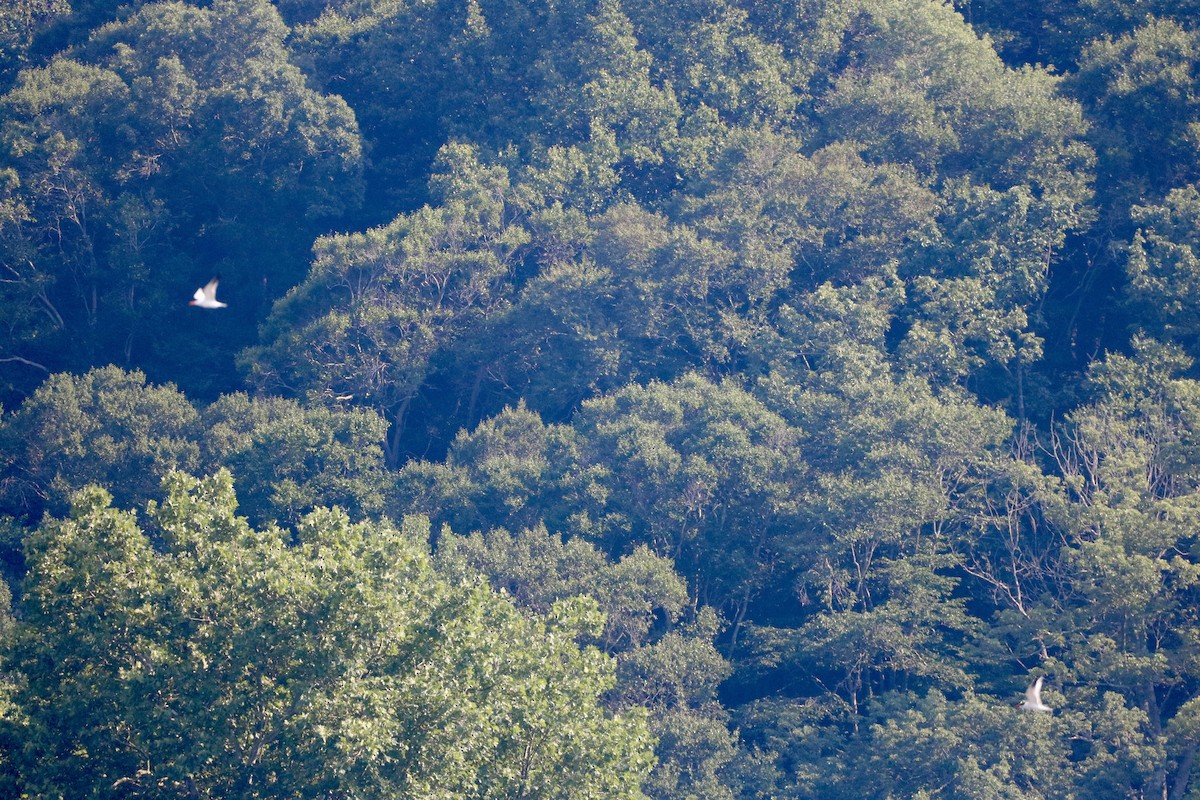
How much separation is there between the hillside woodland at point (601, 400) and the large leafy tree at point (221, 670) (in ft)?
0.24

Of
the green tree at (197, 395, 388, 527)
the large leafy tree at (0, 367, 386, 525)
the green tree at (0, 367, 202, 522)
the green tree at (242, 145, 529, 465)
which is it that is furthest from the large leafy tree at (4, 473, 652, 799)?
the green tree at (242, 145, 529, 465)

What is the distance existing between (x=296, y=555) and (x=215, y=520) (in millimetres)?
1370

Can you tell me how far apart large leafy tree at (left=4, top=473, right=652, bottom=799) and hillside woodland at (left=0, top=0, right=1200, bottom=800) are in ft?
0.24

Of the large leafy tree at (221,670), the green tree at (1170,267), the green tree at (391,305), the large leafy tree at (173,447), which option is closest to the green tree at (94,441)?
the large leafy tree at (173,447)

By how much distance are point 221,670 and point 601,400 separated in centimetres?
2001

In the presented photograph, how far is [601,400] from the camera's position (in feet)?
135

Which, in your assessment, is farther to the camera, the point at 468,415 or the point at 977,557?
the point at 468,415

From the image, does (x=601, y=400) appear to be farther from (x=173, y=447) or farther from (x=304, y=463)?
(x=173, y=447)

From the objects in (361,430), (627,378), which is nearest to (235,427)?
(361,430)

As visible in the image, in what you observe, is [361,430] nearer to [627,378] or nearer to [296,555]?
[627,378]

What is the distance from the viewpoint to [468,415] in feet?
152

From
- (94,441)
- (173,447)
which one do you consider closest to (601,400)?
(173,447)

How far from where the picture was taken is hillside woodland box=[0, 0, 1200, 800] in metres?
22.7

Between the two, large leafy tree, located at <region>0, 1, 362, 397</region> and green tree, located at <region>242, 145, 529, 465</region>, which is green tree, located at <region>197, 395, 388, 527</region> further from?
large leafy tree, located at <region>0, 1, 362, 397</region>
